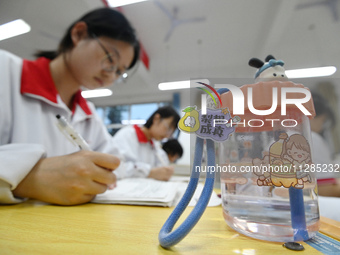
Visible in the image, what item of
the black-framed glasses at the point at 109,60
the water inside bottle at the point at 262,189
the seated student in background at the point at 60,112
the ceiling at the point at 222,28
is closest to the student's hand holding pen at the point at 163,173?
the seated student in background at the point at 60,112

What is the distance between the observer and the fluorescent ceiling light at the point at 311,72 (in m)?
0.16

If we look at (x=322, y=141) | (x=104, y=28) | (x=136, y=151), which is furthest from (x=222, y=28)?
(x=136, y=151)

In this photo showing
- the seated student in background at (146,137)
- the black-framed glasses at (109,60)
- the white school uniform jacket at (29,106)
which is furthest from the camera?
the seated student in background at (146,137)

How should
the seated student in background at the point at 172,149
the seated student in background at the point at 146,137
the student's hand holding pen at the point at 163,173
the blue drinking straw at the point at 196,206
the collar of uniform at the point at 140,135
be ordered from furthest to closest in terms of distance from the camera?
the seated student in background at the point at 172,149 → the collar of uniform at the point at 140,135 → the seated student in background at the point at 146,137 → the student's hand holding pen at the point at 163,173 → the blue drinking straw at the point at 196,206

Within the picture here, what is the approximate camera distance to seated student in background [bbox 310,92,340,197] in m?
0.16

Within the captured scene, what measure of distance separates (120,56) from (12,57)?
0.90 ft

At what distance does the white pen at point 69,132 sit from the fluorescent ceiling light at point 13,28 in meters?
0.22

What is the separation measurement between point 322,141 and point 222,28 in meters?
0.72

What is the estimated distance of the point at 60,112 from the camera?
485mm

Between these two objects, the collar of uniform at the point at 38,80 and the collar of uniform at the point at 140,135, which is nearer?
the collar of uniform at the point at 38,80

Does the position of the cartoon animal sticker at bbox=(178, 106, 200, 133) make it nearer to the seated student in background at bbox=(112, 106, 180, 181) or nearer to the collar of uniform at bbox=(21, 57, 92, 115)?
the collar of uniform at bbox=(21, 57, 92, 115)

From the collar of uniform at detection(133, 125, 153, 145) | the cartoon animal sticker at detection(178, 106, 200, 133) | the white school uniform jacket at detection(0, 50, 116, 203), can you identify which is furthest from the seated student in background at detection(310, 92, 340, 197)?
the collar of uniform at detection(133, 125, 153, 145)

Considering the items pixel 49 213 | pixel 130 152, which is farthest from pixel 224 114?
pixel 130 152

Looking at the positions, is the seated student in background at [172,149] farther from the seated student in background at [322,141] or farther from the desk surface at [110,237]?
the desk surface at [110,237]
